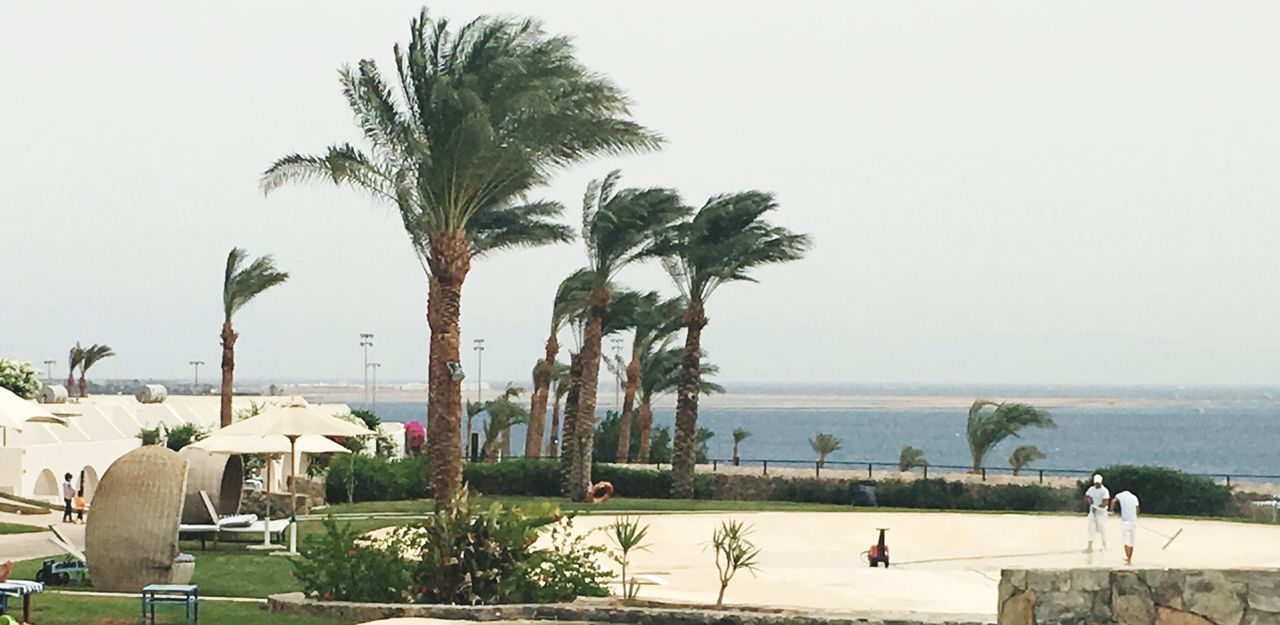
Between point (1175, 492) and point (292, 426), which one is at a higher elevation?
point (292, 426)

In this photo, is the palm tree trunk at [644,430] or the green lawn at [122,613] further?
the palm tree trunk at [644,430]

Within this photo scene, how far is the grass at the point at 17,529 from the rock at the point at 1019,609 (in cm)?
2202

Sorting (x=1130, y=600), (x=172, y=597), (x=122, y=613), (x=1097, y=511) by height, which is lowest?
(x=122, y=613)

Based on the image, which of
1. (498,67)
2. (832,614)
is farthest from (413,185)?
(832,614)

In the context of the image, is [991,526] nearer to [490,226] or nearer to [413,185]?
[413,185]

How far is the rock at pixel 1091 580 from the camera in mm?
12234

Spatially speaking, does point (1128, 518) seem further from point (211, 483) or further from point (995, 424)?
point (995, 424)

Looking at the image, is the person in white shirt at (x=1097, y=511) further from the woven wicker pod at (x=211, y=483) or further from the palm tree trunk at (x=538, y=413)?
the palm tree trunk at (x=538, y=413)

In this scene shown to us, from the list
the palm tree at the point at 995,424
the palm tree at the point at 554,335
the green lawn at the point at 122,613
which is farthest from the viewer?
the palm tree at the point at 995,424

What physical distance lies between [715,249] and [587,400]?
5.86 meters

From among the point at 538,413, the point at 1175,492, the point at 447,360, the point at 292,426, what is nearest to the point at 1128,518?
the point at 447,360

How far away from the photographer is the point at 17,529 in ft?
97.5

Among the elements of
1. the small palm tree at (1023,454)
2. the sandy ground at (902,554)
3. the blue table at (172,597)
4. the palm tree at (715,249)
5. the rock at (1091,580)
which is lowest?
the sandy ground at (902,554)

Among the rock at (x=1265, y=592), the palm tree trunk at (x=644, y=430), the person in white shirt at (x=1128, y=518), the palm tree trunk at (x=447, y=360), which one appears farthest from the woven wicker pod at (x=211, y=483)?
the palm tree trunk at (x=644, y=430)
